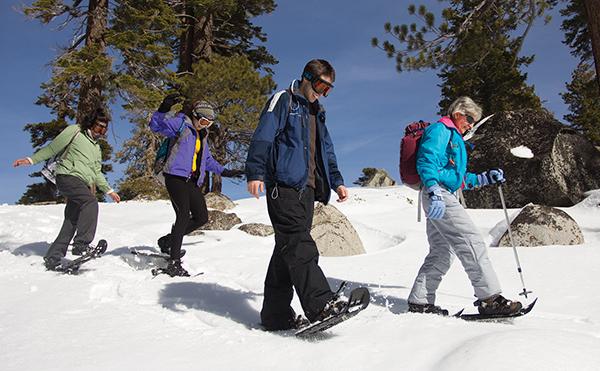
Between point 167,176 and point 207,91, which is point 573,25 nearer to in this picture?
point 207,91

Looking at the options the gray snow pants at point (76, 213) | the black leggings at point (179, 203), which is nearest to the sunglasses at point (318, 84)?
the black leggings at point (179, 203)

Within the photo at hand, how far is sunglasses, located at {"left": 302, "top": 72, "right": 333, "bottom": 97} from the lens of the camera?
9.34ft

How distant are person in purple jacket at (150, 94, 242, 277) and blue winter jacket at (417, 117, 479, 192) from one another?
7.66 ft

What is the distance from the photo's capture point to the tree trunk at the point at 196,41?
19.6m

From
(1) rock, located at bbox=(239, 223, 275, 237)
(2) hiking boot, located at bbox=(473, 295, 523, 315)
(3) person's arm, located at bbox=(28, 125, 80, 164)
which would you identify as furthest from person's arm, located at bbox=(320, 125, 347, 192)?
(1) rock, located at bbox=(239, 223, 275, 237)

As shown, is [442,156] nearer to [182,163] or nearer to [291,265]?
[291,265]

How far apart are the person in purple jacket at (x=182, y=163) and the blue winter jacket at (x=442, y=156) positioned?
2334mm

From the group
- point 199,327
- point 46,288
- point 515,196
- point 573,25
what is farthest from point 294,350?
point 573,25

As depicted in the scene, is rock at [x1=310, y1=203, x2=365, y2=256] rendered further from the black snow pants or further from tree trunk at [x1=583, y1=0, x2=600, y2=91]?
tree trunk at [x1=583, y1=0, x2=600, y2=91]

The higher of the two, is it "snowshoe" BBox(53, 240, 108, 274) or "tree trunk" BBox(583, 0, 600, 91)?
"tree trunk" BBox(583, 0, 600, 91)

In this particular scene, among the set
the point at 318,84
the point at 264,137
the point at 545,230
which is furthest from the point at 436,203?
the point at 545,230

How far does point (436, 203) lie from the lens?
3033 mm

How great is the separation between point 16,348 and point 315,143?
2167mm

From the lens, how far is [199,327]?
9.62 ft
